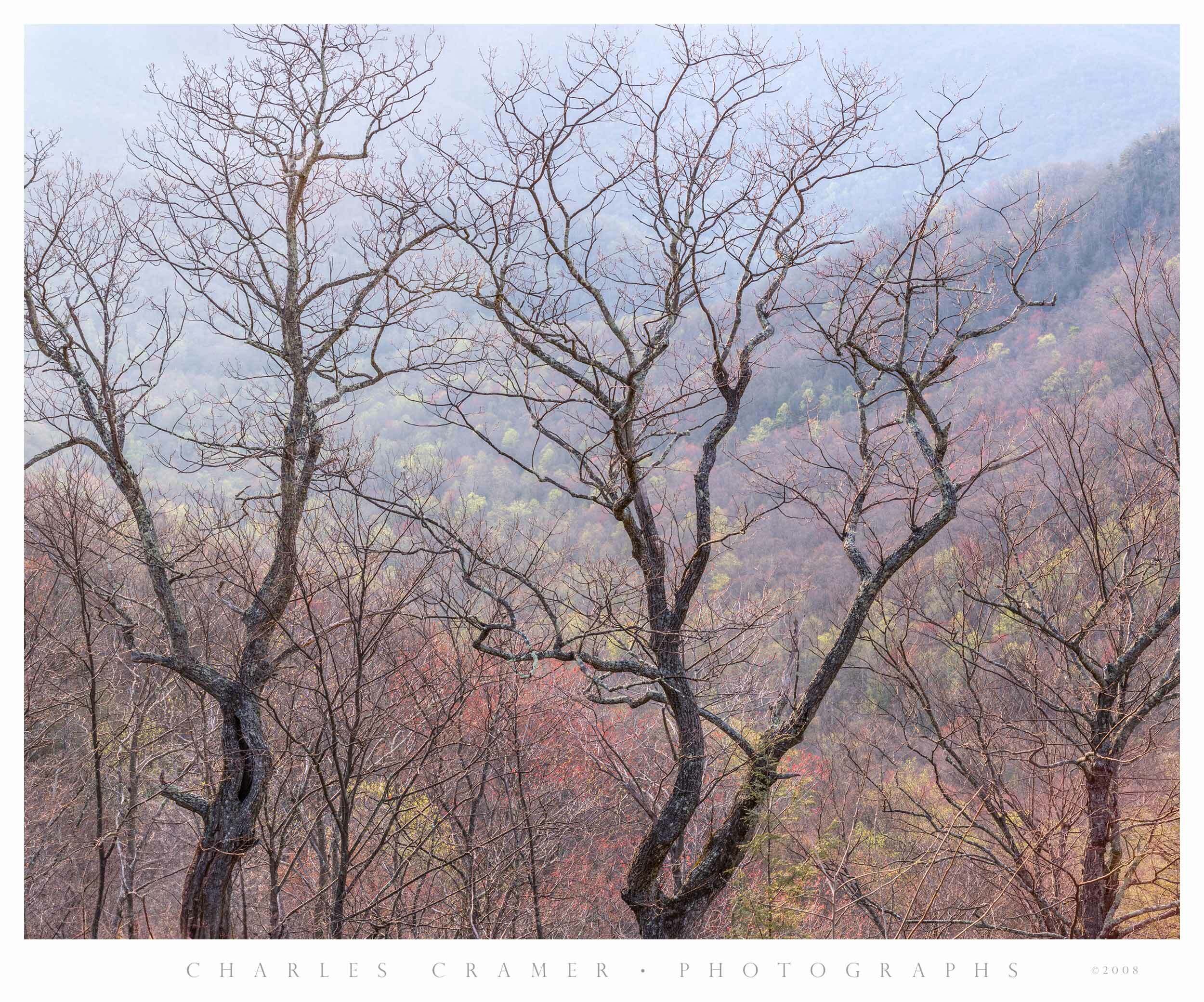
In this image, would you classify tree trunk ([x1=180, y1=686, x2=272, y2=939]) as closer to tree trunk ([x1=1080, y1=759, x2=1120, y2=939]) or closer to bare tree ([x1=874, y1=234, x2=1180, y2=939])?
bare tree ([x1=874, y1=234, x2=1180, y2=939])

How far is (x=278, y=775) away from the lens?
919cm

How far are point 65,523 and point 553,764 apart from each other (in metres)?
7.72

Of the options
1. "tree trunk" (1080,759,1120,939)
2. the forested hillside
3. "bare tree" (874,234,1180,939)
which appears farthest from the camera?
the forested hillside

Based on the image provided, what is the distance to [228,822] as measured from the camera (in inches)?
190

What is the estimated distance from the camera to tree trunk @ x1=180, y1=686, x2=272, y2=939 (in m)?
4.73

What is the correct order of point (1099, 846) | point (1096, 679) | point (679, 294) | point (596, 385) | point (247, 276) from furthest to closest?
point (247, 276)
point (679, 294)
point (1096, 679)
point (596, 385)
point (1099, 846)

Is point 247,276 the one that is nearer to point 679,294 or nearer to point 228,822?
point 679,294

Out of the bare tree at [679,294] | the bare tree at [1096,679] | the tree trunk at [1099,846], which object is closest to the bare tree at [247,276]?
the bare tree at [679,294]

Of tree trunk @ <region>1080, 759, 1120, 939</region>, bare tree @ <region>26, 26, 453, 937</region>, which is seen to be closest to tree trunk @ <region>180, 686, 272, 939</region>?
bare tree @ <region>26, 26, 453, 937</region>

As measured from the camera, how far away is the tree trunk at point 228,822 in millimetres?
4734

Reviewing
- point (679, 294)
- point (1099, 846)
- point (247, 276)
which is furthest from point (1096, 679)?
point (247, 276)

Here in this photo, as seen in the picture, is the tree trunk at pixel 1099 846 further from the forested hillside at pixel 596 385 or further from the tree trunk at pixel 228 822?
the tree trunk at pixel 228 822
